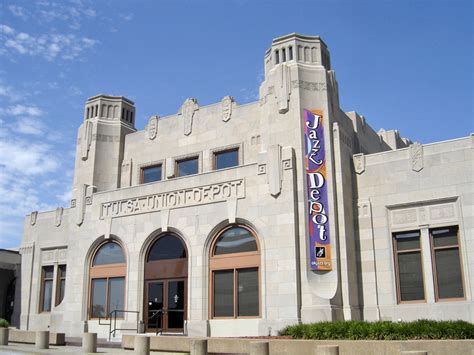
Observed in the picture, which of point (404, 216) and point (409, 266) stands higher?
point (404, 216)

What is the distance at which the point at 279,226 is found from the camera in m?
24.8

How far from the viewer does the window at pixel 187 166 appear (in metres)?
31.0

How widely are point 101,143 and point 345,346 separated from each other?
845 inches

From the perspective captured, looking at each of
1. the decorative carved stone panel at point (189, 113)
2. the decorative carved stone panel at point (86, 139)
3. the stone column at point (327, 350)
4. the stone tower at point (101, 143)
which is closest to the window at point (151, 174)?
the stone tower at point (101, 143)

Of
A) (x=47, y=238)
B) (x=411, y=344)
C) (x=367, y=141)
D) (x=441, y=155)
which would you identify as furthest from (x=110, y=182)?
(x=411, y=344)

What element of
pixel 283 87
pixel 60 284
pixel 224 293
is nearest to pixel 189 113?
pixel 283 87

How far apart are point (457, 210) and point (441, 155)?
101 inches

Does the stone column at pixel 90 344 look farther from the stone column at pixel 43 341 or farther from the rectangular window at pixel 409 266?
the rectangular window at pixel 409 266

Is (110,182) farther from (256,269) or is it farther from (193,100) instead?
(256,269)

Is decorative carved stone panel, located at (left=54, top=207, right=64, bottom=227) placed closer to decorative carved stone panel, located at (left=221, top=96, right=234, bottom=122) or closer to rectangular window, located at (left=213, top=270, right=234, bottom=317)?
decorative carved stone panel, located at (left=221, top=96, right=234, bottom=122)

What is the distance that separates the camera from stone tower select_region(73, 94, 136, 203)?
33066 mm

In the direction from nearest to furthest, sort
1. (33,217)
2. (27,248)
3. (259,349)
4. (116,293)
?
(259,349) → (116,293) → (27,248) → (33,217)

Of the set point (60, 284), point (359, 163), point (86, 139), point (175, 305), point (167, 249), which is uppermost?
point (86, 139)

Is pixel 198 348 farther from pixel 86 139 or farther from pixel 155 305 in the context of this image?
pixel 86 139
